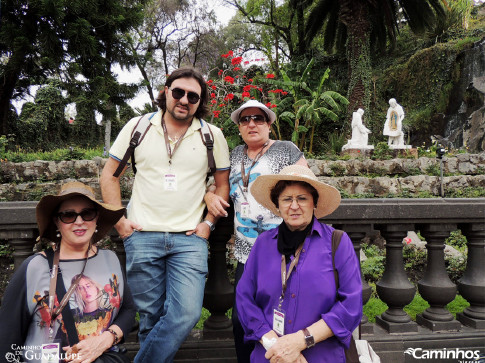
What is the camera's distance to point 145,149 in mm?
2232

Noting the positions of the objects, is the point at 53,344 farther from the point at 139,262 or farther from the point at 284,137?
the point at 284,137

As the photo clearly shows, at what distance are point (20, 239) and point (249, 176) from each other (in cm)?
147

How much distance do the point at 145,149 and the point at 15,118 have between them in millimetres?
19750

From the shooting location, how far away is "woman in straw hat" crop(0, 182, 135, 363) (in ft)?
5.30

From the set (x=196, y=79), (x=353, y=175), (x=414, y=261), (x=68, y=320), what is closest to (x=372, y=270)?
(x=414, y=261)

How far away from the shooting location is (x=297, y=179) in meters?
1.84

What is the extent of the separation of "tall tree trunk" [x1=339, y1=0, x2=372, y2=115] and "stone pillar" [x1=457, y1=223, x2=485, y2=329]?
13.5 metres

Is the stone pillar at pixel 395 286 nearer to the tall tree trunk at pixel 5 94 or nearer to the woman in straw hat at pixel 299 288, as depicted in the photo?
the woman in straw hat at pixel 299 288

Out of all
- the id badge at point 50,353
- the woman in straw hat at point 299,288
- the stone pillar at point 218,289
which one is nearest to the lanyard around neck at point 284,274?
the woman in straw hat at point 299,288

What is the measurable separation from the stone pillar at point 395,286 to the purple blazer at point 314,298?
2.76ft

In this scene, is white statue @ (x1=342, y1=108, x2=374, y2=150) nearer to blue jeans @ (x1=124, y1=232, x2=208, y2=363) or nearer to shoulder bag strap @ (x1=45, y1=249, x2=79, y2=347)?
blue jeans @ (x1=124, y1=232, x2=208, y2=363)

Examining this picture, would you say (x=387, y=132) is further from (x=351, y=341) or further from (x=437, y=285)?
(x=351, y=341)

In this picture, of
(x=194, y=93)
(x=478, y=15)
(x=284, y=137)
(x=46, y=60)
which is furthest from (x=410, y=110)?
(x=194, y=93)

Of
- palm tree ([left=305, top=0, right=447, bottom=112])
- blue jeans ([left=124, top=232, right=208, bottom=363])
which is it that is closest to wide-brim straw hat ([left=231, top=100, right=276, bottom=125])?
blue jeans ([left=124, top=232, right=208, bottom=363])
